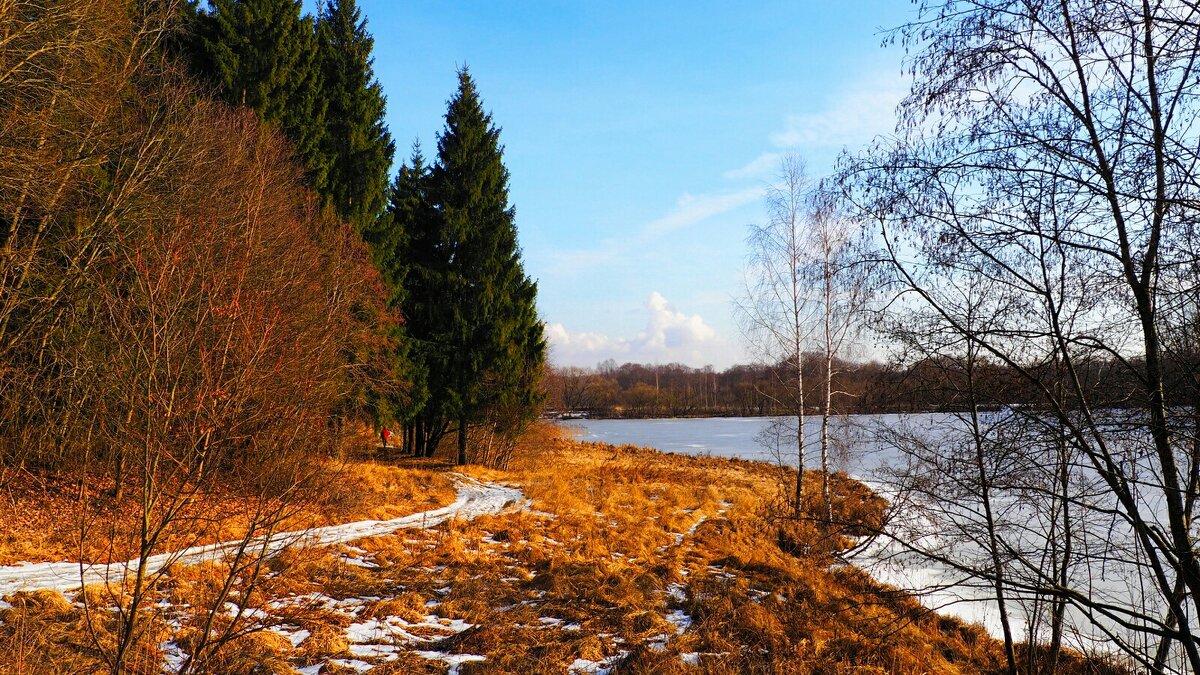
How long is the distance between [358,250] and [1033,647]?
48.9 feet

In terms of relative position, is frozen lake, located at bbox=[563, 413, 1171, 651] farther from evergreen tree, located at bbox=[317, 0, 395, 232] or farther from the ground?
evergreen tree, located at bbox=[317, 0, 395, 232]

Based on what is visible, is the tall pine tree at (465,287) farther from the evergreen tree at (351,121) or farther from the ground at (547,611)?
the ground at (547,611)

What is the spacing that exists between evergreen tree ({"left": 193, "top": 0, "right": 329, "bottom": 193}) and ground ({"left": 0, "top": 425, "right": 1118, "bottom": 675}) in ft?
38.2

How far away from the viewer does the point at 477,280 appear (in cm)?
1873

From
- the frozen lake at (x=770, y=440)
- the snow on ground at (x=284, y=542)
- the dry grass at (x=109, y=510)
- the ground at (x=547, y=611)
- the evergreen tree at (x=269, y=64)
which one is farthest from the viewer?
the evergreen tree at (x=269, y=64)

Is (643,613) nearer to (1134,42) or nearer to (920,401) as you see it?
(920,401)

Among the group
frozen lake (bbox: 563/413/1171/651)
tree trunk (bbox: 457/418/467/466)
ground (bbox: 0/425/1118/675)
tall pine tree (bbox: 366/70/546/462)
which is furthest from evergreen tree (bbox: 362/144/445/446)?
frozen lake (bbox: 563/413/1171/651)

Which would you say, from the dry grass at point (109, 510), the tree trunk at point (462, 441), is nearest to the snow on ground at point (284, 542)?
the dry grass at point (109, 510)

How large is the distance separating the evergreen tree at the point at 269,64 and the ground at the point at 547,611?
1163 cm

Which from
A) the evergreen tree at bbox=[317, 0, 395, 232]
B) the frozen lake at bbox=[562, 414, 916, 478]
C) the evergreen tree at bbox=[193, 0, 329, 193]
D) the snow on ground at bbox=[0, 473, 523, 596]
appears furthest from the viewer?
the evergreen tree at bbox=[317, 0, 395, 232]

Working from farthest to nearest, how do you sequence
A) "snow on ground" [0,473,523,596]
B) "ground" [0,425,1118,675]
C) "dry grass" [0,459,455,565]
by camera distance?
"dry grass" [0,459,455,565], "snow on ground" [0,473,523,596], "ground" [0,425,1118,675]

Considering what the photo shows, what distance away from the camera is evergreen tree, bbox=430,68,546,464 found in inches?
720

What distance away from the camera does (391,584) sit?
696 cm

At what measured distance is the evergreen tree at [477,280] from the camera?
1828cm
